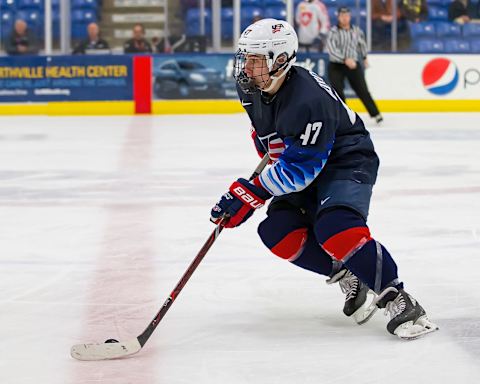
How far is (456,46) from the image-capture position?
1106 centimetres

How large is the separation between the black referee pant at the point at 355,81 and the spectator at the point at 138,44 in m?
2.16

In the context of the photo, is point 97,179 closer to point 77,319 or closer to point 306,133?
point 77,319

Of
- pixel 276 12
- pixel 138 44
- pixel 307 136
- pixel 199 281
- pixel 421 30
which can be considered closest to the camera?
pixel 307 136

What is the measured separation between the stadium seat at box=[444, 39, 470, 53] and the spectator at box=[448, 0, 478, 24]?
0.32 meters

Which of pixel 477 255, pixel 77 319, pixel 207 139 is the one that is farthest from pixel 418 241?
pixel 207 139

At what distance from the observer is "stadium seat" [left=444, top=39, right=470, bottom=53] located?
11.0 metres

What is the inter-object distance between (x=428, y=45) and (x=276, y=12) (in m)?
1.69

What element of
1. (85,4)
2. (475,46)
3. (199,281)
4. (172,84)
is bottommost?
(199,281)

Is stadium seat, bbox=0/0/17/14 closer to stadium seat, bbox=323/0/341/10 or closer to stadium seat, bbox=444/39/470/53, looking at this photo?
stadium seat, bbox=323/0/341/10

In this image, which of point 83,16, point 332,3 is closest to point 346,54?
point 332,3

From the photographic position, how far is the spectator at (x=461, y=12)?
448 inches

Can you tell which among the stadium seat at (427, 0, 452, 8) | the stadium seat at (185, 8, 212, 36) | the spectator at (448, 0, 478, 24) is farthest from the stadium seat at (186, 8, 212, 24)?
the spectator at (448, 0, 478, 24)

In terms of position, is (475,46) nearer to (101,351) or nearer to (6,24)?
(6,24)

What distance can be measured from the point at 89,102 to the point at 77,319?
804 centimetres
